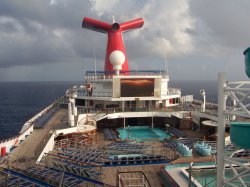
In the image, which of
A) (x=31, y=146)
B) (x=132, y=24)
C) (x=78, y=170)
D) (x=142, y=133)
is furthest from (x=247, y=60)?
(x=132, y=24)

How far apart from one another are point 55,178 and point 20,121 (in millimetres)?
46288

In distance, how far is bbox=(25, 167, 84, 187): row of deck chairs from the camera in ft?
45.4

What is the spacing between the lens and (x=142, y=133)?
1272 inches

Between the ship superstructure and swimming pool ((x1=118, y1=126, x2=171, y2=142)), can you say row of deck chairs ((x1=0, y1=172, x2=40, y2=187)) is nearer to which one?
swimming pool ((x1=118, y1=126, x2=171, y2=142))

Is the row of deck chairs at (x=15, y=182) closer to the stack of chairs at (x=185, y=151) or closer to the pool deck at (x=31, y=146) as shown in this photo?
the pool deck at (x=31, y=146)

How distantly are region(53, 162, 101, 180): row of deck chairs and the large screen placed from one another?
19.0 m

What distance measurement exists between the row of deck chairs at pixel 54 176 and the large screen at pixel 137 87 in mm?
20539

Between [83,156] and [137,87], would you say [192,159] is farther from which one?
[137,87]

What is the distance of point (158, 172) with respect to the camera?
17.3m

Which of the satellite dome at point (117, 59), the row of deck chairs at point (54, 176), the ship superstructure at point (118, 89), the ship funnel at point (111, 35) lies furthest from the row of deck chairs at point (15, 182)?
the ship funnel at point (111, 35)

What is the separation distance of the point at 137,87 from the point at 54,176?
71.5ft

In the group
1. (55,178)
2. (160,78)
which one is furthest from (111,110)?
(55,178)

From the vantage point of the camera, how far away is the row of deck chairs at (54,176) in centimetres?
1385

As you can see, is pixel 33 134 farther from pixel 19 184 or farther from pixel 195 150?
pixel 195 150
